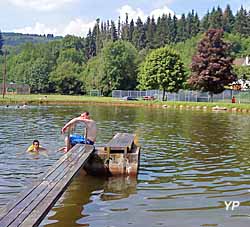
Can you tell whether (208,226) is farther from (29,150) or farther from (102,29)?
(102,29)

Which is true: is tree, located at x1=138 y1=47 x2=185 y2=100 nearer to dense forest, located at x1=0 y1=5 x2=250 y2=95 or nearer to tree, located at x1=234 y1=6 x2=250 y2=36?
dense forest, located at x1=0 y1=5 x2=250 y2=95

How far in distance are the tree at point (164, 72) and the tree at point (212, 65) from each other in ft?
22.9

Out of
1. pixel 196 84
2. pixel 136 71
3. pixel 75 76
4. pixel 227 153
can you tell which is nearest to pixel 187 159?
pixel 227 153

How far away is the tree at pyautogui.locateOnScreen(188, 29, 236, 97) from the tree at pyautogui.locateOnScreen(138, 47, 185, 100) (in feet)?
22.9

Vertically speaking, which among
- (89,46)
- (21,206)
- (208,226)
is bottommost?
(208,226)

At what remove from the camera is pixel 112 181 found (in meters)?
12.6

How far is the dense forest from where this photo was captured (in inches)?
4210

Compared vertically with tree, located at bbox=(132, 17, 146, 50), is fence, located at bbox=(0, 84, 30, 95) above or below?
below

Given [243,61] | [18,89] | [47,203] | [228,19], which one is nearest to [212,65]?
[18,89]

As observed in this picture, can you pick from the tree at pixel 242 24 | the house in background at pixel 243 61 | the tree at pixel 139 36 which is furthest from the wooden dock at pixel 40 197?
the tree at pixel 139 36

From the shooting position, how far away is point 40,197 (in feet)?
26.5

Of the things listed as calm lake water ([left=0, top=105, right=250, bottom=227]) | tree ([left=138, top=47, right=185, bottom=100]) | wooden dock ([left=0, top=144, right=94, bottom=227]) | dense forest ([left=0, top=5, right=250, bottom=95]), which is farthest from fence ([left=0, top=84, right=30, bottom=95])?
wooden dock ([left=0, top=144, right=94, bottom=227])

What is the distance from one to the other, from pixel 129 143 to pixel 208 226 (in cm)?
576

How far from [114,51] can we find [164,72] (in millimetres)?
29976
